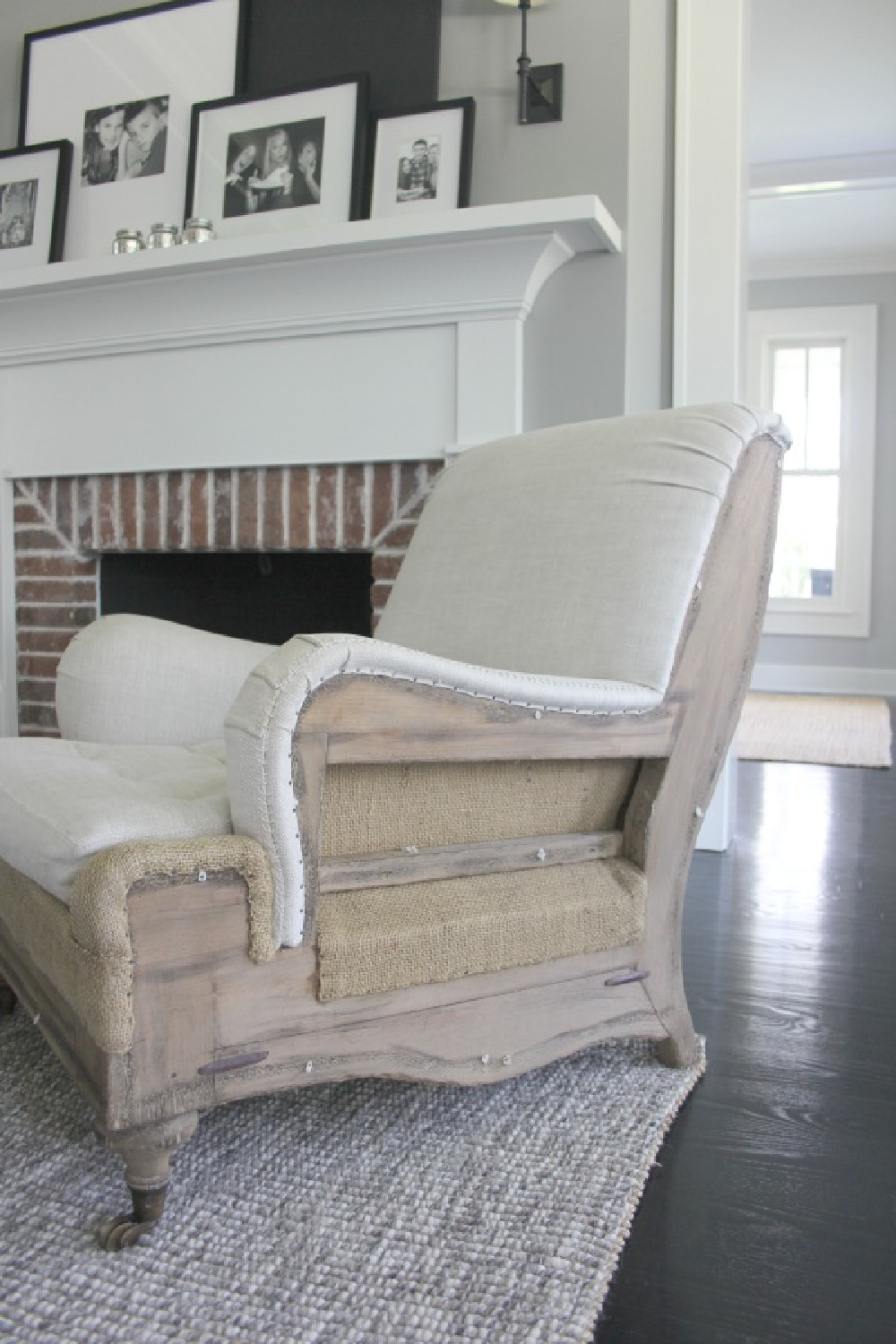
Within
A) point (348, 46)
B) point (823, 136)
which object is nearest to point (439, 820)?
point (348, 46)

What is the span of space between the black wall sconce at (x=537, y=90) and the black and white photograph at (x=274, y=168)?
19.2 inches

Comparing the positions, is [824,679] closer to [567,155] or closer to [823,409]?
[823,409]

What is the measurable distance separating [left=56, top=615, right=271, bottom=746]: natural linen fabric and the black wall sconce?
5.16 ft

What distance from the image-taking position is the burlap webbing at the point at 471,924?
48.3 inches

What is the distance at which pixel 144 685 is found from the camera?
1.82 meters

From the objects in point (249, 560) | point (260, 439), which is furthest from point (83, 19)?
point (249, 560)

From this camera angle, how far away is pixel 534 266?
8.39 feet

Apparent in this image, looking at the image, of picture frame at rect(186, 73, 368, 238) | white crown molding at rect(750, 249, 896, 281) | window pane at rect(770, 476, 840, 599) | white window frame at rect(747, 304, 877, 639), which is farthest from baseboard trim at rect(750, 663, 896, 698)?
picture frame at rect(186, 73, 368, 238)

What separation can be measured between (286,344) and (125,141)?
782mm

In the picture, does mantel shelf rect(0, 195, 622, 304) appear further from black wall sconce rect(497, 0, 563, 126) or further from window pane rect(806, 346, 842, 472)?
window pane rect(806, 346, 842, 472)

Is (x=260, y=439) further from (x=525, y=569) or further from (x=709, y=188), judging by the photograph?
(x=525, y=569)

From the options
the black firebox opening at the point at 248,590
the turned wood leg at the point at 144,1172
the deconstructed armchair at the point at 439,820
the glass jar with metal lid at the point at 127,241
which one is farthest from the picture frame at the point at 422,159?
the turned wood leg at the point at 144,1172

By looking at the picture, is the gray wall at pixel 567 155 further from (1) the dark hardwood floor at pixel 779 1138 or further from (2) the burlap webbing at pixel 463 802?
(2) the burlap webbing at pixel 463 802

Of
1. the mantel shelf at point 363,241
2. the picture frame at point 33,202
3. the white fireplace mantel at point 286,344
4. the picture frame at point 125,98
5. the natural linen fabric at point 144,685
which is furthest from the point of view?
the picture frame at point 33,202
